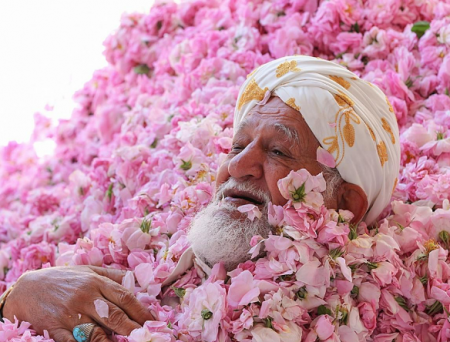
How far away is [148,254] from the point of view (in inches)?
80.1

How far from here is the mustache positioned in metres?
1.83

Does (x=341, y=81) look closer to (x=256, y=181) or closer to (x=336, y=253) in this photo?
(x=256, y=181)

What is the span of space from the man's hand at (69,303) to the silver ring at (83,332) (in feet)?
0.04

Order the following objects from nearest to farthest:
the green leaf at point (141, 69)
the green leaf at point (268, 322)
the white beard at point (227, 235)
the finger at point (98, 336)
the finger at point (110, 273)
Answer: the green leaf at point (268, 322) → the finger at point (98, 336) → the white beard at point (227, 235) → the finger at point (110, 273) → the green leaf at point (141, 69)

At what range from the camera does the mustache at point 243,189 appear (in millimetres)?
1830

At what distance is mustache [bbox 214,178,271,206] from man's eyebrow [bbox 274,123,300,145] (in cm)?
19

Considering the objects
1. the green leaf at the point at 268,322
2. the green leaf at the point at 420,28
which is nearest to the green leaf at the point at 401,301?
the green leaf at the point at 268,322

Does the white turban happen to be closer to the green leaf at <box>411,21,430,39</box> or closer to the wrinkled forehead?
the wrinkled forehead

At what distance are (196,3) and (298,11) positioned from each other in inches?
32.7

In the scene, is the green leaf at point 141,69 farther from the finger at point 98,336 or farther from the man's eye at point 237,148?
the finger at point 98,336

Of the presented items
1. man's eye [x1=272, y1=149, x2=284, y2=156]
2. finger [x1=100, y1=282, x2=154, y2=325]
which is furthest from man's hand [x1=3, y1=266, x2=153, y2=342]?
man's eye [x1=272, y1=149, x2=284, y2=156]

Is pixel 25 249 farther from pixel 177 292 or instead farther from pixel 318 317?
pixel 318 317

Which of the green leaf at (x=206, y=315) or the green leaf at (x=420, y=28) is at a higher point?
the green leaf at (x=420, y=28)

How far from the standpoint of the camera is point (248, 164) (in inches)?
72.7
